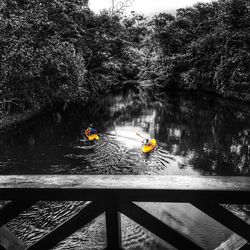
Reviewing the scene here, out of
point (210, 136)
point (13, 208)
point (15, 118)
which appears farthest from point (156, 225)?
point (15, 118)

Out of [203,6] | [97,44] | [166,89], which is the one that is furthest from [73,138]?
[166,89]

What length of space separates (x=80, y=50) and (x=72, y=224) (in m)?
29.0

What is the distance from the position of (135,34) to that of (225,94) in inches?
1622

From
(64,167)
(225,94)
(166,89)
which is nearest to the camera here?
(64,167)

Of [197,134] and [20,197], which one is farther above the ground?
[20,197]

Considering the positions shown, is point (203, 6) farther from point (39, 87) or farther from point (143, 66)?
point (39, 87)

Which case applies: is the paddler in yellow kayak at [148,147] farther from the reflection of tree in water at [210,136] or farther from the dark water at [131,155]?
the reflection of tree in water at [210,136]

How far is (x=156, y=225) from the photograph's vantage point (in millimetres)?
1692

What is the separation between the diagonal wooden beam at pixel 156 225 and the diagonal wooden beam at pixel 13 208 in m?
0.59

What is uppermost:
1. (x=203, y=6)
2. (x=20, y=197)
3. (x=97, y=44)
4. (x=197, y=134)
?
(x=203, y=6)

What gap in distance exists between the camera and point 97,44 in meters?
31.8

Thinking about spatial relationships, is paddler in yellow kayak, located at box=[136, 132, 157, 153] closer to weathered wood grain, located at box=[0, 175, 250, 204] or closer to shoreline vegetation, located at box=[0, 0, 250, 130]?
shoreline vegetation, located at box=[0, 0, 250, 130]

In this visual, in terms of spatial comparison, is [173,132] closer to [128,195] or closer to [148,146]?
[148,146]

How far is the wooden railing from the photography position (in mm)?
1564
